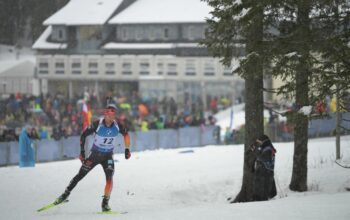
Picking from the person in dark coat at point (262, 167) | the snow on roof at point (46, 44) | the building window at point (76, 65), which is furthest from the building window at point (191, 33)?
the person in dark coat at point (262, 167)

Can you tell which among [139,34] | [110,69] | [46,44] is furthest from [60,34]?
[110,69]

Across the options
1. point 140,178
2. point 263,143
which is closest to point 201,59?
point 140,178

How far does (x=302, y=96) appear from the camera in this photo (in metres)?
11.6

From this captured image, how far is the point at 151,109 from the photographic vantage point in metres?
35.5

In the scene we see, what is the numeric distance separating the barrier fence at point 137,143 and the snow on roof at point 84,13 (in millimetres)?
26375

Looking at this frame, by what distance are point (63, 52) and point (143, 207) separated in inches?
1752

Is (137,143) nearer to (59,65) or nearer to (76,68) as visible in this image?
(76,68)

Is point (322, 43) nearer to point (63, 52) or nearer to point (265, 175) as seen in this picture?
point (265, 175)

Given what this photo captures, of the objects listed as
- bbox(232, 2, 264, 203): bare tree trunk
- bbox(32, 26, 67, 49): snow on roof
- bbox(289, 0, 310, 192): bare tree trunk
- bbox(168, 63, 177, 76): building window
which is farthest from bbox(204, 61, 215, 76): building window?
bbox(232, 2, 264, 203): bare tree trunk

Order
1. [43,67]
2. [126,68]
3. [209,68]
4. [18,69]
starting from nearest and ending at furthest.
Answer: [209,68]
[126,68]
[43,67]
[18,69]

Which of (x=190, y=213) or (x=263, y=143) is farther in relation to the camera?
(x=263, y=143)

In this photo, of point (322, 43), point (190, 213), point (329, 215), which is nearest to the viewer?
point (329, 215)

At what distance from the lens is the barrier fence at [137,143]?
21.0m

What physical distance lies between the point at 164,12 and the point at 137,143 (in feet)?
93.7
